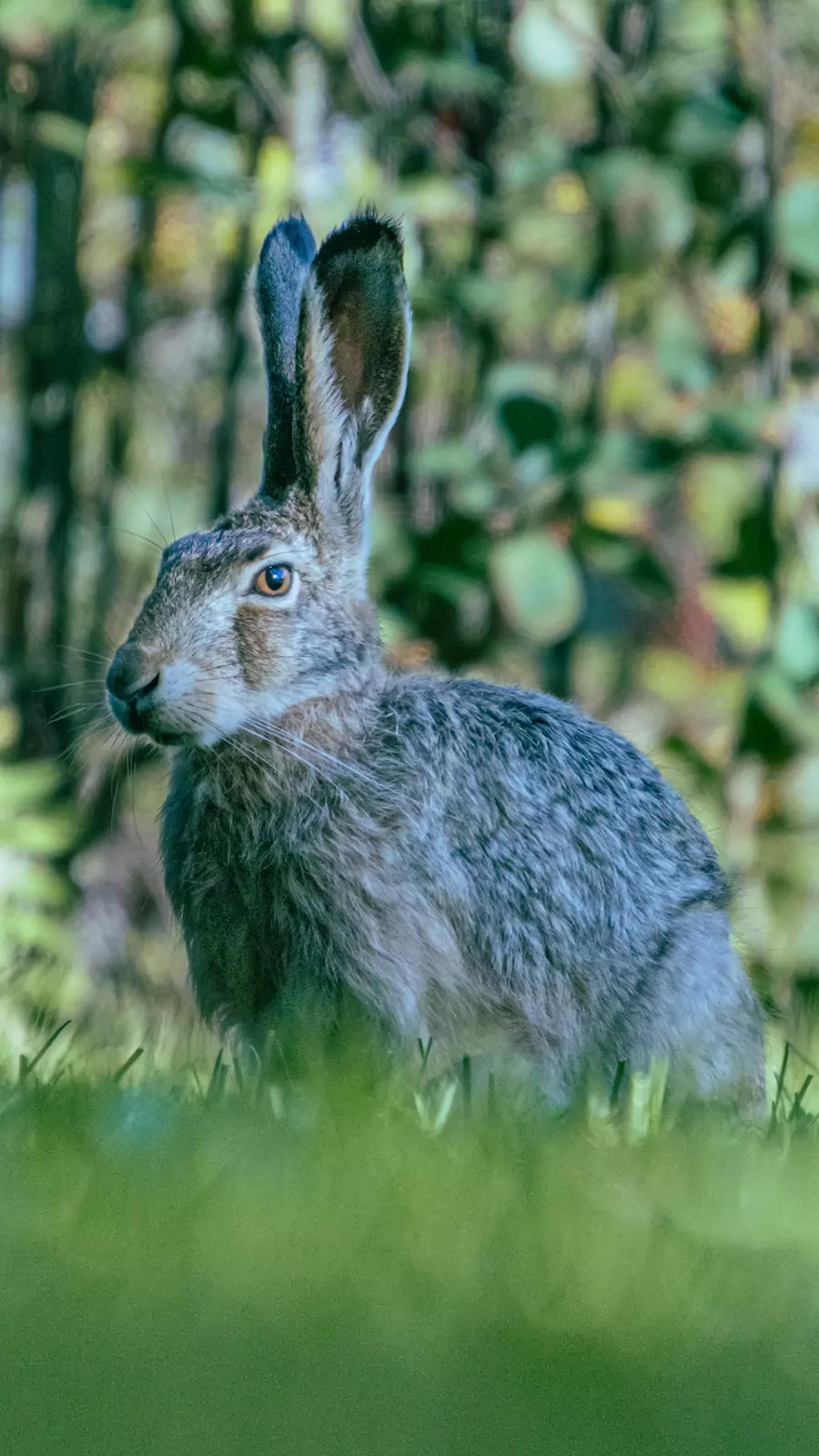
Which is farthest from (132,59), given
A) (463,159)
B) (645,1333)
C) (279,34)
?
(645,1333)

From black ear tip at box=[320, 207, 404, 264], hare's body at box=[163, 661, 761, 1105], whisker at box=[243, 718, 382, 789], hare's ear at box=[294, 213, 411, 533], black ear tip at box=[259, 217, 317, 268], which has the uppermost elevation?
black ear tip at box=[259, 217, 317, 268]

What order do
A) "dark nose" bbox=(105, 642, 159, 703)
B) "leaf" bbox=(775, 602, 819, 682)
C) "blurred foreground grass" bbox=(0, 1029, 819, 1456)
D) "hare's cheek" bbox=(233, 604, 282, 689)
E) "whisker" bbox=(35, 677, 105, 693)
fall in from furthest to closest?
1. "leaf" bbox=(775, 602, 819, 682)
2. "whisker" bbox=(35, 677, 105, 693)
3. "hare's cheek" bbox=(233, 604, 282, 689)
4. "dark nose" bbox=(105, 642, 159, 703)
5. "blurred foreground grass" bbox=(0, 1029, 819, 1456)

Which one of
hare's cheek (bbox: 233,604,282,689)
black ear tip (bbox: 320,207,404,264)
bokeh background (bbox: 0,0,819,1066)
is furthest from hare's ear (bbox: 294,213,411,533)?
bokeh background (bbox: 0,0,819,1066)

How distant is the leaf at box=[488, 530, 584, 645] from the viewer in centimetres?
454

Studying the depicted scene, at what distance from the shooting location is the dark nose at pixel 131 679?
2766 mm

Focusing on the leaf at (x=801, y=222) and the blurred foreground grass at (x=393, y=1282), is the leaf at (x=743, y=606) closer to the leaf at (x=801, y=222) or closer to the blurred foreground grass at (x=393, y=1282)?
the leaf at (x=801, y=222)

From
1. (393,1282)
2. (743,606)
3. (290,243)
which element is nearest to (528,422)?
(743,606)

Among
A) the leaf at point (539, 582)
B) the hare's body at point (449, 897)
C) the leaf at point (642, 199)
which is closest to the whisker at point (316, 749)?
the hare's body at point (449, 897)

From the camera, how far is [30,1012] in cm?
393

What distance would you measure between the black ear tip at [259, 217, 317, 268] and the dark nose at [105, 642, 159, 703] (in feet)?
3.24

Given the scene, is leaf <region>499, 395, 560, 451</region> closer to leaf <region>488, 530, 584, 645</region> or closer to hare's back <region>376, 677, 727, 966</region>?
leaf <region>488, 530, 584, 645</region>

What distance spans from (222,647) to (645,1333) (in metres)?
1.55

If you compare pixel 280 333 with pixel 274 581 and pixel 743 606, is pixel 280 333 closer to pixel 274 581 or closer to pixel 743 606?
pixel 274 581

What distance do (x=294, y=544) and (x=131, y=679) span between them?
1.49ft
